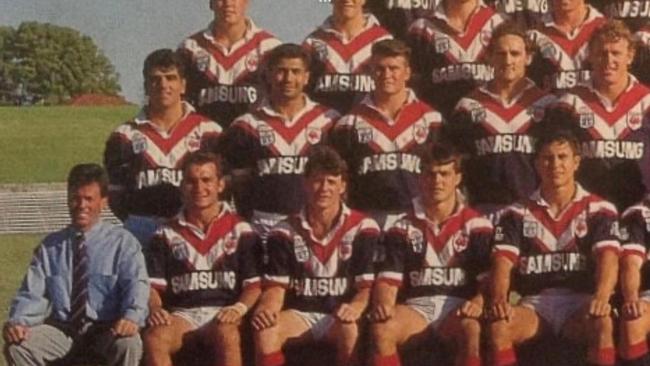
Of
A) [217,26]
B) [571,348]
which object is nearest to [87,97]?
[217,26]

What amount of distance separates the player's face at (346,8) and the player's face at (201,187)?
59cm

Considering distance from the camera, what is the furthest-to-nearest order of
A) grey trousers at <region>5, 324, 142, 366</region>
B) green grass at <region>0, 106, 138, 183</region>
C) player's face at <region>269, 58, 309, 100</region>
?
player's face at <region>269, 58, 309, 100</region> < green grass at <region>0, 106, 138, 183</region> < grey trousers at <region>5, 324, 142, 366</region>

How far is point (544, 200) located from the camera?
3.88 meters

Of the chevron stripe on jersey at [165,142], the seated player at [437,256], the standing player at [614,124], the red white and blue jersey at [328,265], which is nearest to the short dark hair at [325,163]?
the red white and blue jersey at [328,265]

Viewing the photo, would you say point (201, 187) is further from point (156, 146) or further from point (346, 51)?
point (346, 51)

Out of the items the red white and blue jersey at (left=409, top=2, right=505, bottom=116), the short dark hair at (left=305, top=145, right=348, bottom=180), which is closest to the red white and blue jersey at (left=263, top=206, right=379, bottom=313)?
the short dark hair at (left=305, top=145, right=348, bottom=180)

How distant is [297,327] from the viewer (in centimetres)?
385

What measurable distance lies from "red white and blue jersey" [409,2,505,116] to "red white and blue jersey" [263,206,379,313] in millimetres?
445

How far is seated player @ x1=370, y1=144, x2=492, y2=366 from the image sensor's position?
3.86 m

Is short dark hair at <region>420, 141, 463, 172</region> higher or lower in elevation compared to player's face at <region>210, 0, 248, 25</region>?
lower

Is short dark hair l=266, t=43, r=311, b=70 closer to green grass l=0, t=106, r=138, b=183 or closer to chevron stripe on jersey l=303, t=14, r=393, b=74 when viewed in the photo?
chevron stripe on jersey l=303, t=14, r=393, b=74

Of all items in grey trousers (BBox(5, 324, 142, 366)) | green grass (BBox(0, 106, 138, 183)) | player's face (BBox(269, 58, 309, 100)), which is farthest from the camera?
player's face (BBox(269, 58, 309, 100))

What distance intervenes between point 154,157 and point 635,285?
1.47 metres

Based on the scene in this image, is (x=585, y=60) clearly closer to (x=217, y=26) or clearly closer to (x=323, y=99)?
(x=323, y=99)
